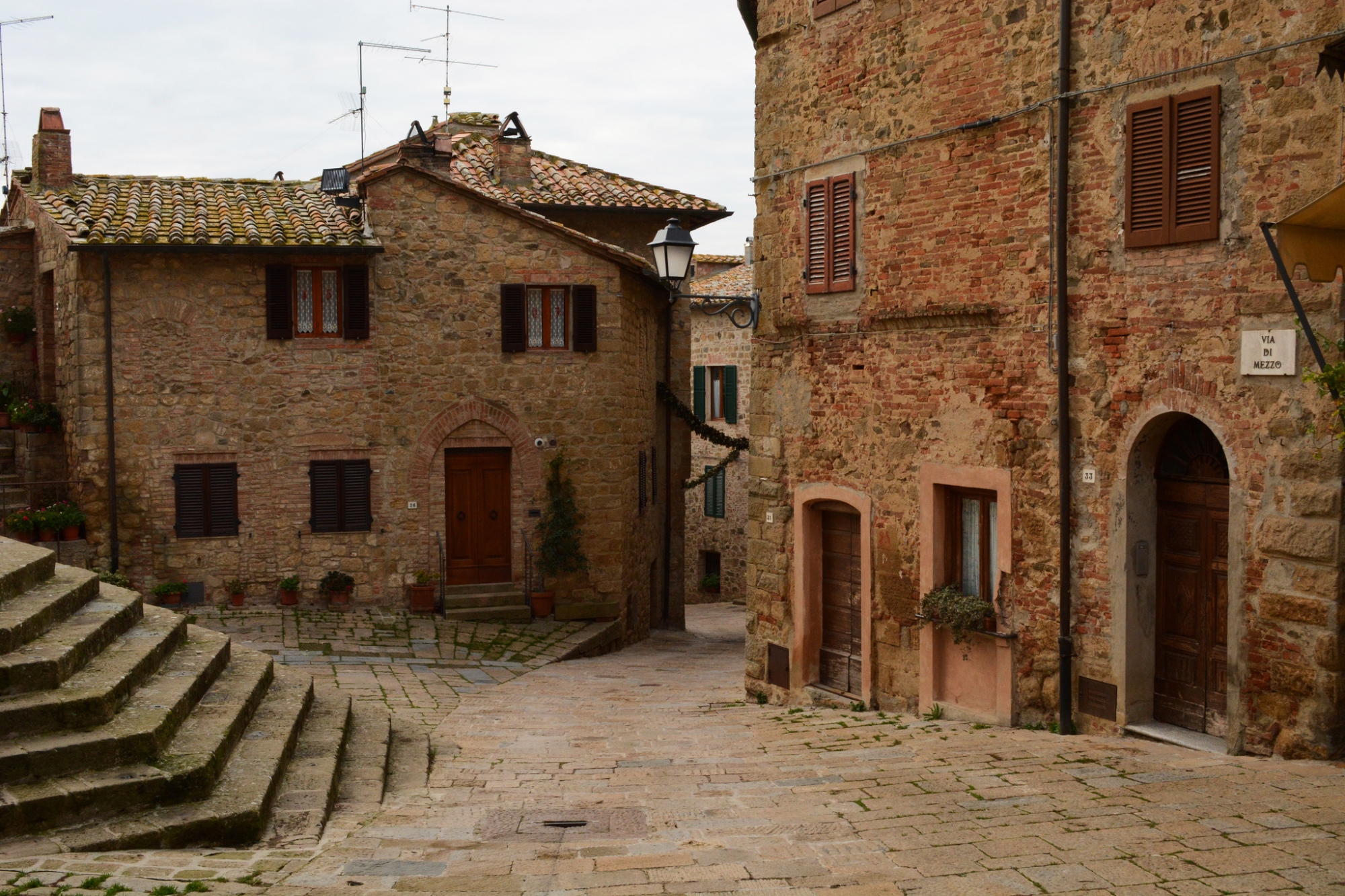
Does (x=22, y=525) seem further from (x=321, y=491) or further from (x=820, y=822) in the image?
(x=820, y=822)

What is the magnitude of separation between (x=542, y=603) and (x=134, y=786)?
11294mm

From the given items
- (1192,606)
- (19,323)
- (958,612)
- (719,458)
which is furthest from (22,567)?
(719,458)

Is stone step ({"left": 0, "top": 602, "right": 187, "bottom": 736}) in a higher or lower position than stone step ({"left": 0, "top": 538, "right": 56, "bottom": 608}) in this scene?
lower

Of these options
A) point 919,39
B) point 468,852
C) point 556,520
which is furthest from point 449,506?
point 468,852

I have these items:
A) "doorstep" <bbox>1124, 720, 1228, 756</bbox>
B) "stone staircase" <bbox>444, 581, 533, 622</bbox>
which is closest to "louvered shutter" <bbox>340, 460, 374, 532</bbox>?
"stone staircase" <bbox>444, 581, 533, 622</bbox>

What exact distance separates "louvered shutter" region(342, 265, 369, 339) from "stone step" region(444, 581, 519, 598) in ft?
12.9

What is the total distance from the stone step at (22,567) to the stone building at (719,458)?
68.8 feet

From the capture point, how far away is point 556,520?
17.7 meters

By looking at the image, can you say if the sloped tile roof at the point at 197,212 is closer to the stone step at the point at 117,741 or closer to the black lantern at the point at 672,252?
the black lantern at the point at 672,252

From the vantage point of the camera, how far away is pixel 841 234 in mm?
11570

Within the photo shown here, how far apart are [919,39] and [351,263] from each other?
9414mm

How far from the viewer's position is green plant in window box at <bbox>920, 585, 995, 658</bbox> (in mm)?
9992

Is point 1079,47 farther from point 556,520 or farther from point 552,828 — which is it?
point 556,520

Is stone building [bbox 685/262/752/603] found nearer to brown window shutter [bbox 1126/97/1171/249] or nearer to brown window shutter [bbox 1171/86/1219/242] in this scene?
brown window shutter [bbox 1126/97/1171/249]
